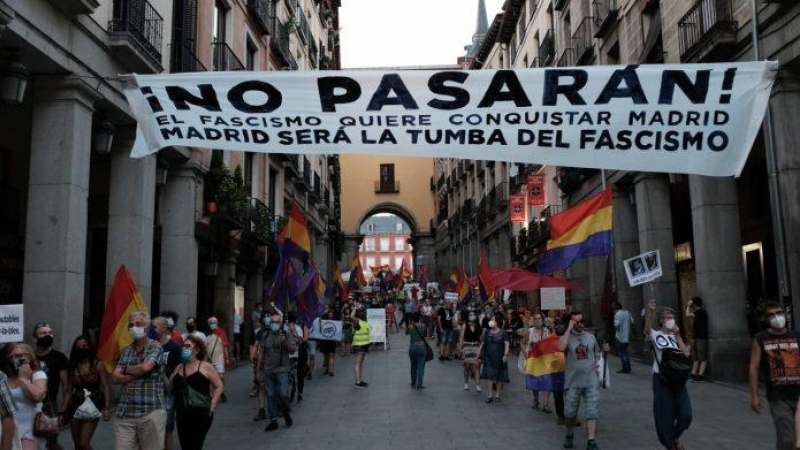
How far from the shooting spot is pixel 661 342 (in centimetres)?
821

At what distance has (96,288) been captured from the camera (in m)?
19.1

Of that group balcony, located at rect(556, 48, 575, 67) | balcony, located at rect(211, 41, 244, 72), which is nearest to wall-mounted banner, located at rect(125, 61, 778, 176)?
balcony, located at rect(211, 41, 244, 72)

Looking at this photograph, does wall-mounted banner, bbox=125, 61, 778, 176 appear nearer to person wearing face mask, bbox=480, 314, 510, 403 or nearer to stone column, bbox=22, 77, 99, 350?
stone column, bbox=22, 77, 99, 350

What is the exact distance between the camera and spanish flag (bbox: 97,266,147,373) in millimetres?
8203

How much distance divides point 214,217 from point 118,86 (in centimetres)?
661

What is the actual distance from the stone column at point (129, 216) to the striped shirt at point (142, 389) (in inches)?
300

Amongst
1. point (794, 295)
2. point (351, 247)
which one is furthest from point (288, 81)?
point (351, 247)

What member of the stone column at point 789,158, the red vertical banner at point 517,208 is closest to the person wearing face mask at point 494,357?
the stone column at point 789,158

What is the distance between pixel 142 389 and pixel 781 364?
620 centimetres

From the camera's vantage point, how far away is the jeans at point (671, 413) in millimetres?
7879

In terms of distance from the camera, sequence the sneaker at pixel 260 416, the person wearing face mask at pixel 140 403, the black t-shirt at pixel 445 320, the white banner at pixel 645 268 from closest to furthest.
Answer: the person wearing face mask at pixel 140 403
the sneaker at pixel 260 416
the white banner at pixel 645 268
the black t-shirt at pixel 445 320

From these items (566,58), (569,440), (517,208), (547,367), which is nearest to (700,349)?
(547,367)

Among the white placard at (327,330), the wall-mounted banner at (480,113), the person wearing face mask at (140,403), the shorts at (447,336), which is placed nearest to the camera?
the person wearing face mask at (140,403)

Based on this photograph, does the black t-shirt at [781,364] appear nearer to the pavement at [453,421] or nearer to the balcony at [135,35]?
the pavement at [453,421]
